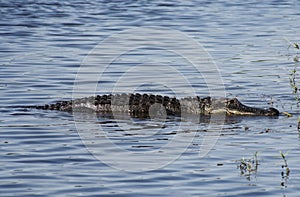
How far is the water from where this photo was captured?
28.8 feet

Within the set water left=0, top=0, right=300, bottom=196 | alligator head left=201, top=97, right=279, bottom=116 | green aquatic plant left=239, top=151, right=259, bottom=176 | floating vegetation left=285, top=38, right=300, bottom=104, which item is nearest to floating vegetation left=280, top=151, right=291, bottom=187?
water left=0, top=0, right=300, bottom=196

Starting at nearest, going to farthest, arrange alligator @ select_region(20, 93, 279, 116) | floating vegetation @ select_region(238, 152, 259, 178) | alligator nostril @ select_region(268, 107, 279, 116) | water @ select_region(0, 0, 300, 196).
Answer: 1. water @ select_region(0, 0, 300, 196)
2. floating vegetation @ select_region(238, 152, 259, 178)
3. alligator nostril @ select_region(268, 107, 279, 116)
4. alligator @ select_region(20, 93, 279, 116)

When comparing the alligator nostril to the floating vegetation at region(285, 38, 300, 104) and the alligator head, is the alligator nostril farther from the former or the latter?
the floating vegetation at region(285, 38, 300, 104)

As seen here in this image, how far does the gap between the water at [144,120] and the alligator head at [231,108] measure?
0.20 m

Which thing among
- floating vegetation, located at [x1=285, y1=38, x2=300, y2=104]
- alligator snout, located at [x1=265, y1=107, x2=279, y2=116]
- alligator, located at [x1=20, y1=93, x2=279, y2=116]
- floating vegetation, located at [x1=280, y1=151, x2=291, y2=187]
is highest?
floating vegetation, located at [x1=285, y1=38, x2=300, y2=104]

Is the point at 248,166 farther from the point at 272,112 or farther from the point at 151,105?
the point at 151,105

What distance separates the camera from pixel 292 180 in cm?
878

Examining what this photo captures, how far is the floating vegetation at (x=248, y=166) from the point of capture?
9078 millimetres

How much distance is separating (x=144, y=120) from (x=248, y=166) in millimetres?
3533

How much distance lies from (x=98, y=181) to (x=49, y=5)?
2085 cm

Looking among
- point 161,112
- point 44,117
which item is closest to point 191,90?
point 161,112

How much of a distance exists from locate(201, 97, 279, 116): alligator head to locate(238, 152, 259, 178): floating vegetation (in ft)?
10.1

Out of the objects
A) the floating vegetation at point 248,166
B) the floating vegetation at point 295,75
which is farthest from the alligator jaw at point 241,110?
the floating vegetation at point 248,166

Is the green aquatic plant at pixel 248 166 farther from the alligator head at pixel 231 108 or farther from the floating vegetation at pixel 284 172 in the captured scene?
the alligator head at pixel 231 108
